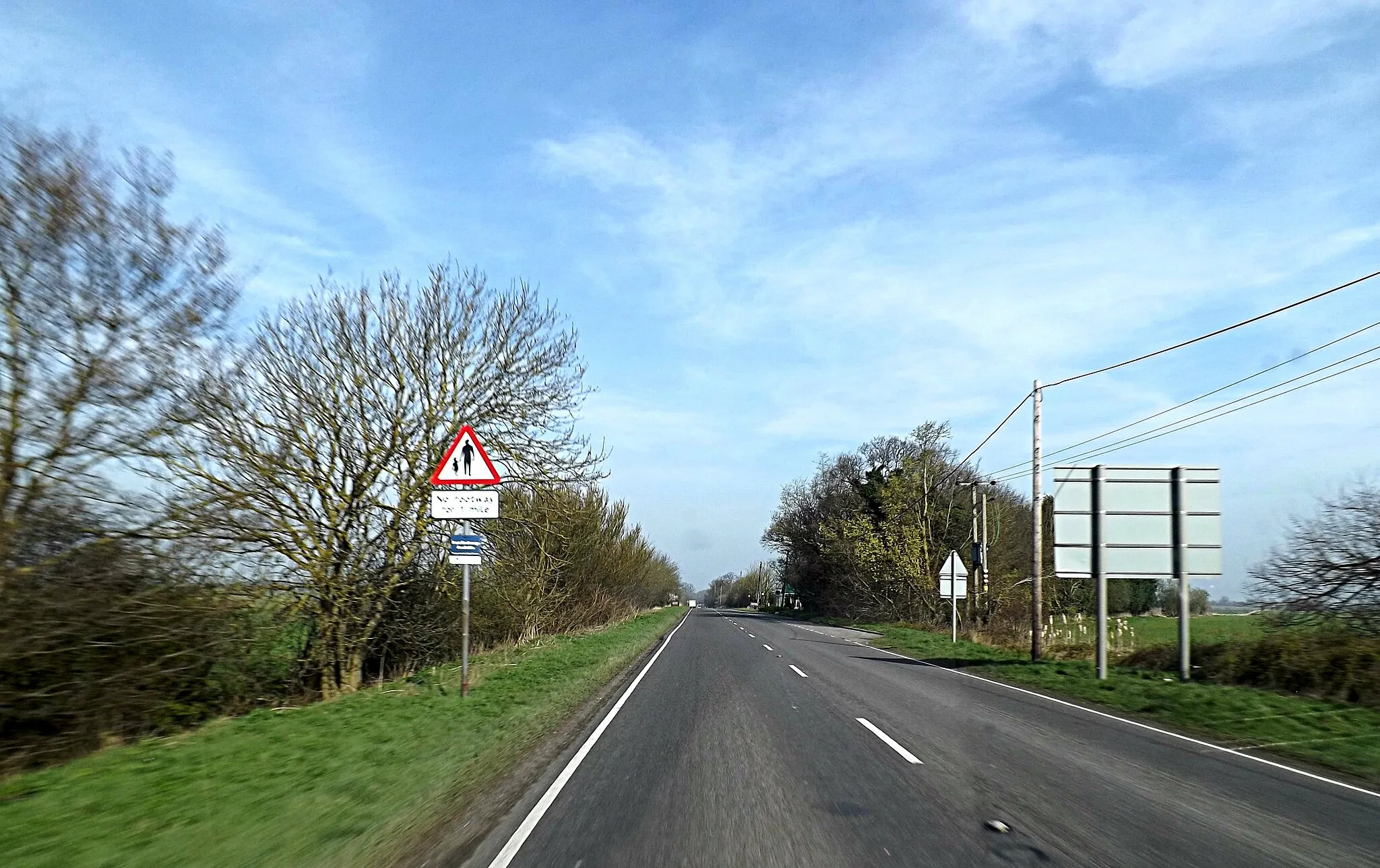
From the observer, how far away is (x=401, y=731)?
10570 mm

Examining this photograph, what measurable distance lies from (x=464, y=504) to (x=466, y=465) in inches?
23.2

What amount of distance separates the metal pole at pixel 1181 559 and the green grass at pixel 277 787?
1287 cm

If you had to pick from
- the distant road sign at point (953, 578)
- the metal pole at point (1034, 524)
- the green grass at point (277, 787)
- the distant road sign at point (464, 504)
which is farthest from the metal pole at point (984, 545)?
the green grass at point (277, 787)

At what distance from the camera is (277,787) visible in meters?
7.55

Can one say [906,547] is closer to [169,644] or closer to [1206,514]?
[1206,514]

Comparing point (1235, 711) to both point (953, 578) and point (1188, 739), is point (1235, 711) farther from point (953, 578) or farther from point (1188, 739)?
point (953, 578)

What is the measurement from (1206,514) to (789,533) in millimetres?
73873

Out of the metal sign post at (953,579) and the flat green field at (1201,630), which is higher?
the metal sign post at (953,579)

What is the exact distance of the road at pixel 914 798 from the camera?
613cm

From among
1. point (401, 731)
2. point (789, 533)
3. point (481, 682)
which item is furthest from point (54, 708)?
point (789, 533)

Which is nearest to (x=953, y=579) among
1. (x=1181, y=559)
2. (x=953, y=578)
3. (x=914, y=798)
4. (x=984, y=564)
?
(x=953, y=578)

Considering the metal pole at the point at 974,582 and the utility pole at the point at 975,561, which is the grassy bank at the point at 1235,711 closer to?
the utility pole at the point at 975,561

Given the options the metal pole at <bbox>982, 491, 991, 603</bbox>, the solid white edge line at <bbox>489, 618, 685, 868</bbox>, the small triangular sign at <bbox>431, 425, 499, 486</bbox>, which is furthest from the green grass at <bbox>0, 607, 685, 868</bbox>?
the metal pole at <bbox>982, 491, 991, 603</bbox>

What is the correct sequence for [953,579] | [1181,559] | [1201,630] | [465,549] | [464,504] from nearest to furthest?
[465,549]
[464,504]
[1181,559]
[1201,630]
[953,579]
